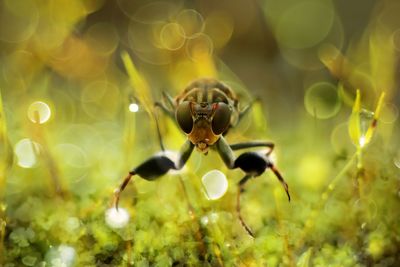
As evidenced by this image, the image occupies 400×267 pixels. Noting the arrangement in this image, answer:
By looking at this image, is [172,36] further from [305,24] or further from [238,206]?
[238,206]

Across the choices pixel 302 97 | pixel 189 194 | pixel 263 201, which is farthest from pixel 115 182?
pixel 302 97

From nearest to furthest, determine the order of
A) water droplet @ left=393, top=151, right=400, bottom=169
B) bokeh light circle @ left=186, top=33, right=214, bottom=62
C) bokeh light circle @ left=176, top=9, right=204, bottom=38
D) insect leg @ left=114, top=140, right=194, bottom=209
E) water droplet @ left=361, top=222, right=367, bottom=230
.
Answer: insect leg @ left=114, top=140, right=194, bottom=209 < water droplet @ left=361, top=222, right=367, bottom=230 < water droplet @ left=393, top=151, right=400, bottom=169 < bokeh light circle @ left=186, top=33, right=214, bottom=62 < bokeh light circle @ left=176, top=9, right=204, bottom=38

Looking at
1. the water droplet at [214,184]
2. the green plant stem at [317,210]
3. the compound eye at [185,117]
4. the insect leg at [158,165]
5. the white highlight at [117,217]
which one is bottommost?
the white highlight at [117,217]

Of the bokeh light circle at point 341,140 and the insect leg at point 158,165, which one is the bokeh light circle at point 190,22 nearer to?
the bokeh light circle at point 341,140

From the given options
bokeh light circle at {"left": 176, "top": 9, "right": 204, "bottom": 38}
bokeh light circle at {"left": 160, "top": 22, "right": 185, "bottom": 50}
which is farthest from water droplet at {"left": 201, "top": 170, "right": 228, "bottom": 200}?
bokeh light circle at {"left": 176, "top": 9, "right": 204, "bottom": 38}

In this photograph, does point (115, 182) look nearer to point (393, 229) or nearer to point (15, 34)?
point (393, 229)

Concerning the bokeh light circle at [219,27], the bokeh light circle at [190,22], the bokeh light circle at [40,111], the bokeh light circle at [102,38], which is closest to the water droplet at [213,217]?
the bokeh light circle at [40,111]

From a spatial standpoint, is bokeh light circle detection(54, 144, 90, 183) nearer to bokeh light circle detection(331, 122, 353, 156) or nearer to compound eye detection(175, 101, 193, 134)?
compound eye detection(175, 101, 193, 134)
